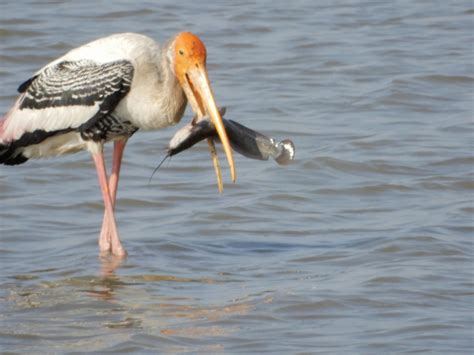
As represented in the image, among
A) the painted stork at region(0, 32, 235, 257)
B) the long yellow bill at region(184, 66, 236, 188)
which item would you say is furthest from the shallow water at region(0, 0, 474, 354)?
the long yellow bill at region(184, 66, 236, 188)

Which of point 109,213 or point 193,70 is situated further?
point 109,213

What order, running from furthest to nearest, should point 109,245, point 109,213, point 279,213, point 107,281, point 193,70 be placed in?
point 279,213 → point 109,213 → point 109,245 → point 193,70 → point 107,281

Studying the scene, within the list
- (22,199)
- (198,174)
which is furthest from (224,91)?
(22,199)

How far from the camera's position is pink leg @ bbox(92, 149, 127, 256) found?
991 centimetres

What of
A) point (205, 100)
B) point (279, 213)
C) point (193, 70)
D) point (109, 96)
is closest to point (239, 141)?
→ point (205, 100)

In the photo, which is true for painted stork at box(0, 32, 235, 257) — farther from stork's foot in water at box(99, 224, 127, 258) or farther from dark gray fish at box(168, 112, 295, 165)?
dark gray fish at box(168, 112, 295, 165)

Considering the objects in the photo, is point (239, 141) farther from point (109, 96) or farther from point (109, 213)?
point (109, 213)

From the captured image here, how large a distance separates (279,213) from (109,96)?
1.90 m

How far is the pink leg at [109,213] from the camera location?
9.91 m

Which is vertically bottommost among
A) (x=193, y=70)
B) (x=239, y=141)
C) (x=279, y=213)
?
(x=279, y=213)

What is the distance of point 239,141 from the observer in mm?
9695

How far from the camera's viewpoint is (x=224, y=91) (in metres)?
14.6

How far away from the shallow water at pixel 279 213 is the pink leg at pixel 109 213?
142 mm

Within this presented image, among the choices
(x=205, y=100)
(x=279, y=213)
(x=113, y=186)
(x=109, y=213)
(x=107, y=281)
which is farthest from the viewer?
(x=279, y=213)
